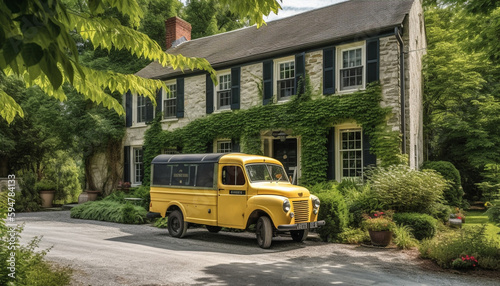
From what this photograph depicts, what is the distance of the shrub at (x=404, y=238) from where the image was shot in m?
9.34

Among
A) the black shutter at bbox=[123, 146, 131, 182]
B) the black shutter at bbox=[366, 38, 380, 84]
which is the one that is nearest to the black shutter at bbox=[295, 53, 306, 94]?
the black shutter at bbox=[366, 38, 380, 84]

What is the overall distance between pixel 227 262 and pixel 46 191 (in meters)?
16.1

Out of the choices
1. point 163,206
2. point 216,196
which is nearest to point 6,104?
point 216,196

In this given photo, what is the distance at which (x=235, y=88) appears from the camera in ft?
56.6

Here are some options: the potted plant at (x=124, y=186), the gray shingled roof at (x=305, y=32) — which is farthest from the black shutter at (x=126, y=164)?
the gray shingled roof at (x=305, y=32)

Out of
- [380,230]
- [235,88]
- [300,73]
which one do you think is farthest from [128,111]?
[380,230]

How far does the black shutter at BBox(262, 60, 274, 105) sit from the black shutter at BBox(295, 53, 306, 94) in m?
1.16

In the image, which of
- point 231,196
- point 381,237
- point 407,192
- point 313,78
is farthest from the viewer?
point 313,78

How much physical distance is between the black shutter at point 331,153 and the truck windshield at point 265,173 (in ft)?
14.0

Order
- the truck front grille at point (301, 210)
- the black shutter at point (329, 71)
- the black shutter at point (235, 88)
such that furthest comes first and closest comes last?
1. the black shutter at point (235, 88)
2. the black shutter at point (329, 71)
3. the truck front grille at point (301, 210)

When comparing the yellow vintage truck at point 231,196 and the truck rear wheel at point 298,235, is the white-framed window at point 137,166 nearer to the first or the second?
the yellow vintage truck at point 231,196

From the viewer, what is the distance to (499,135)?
63.7ft

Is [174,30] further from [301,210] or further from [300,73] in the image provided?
[301,210]

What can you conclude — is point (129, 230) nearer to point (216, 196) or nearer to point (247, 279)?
point (216, 196)
